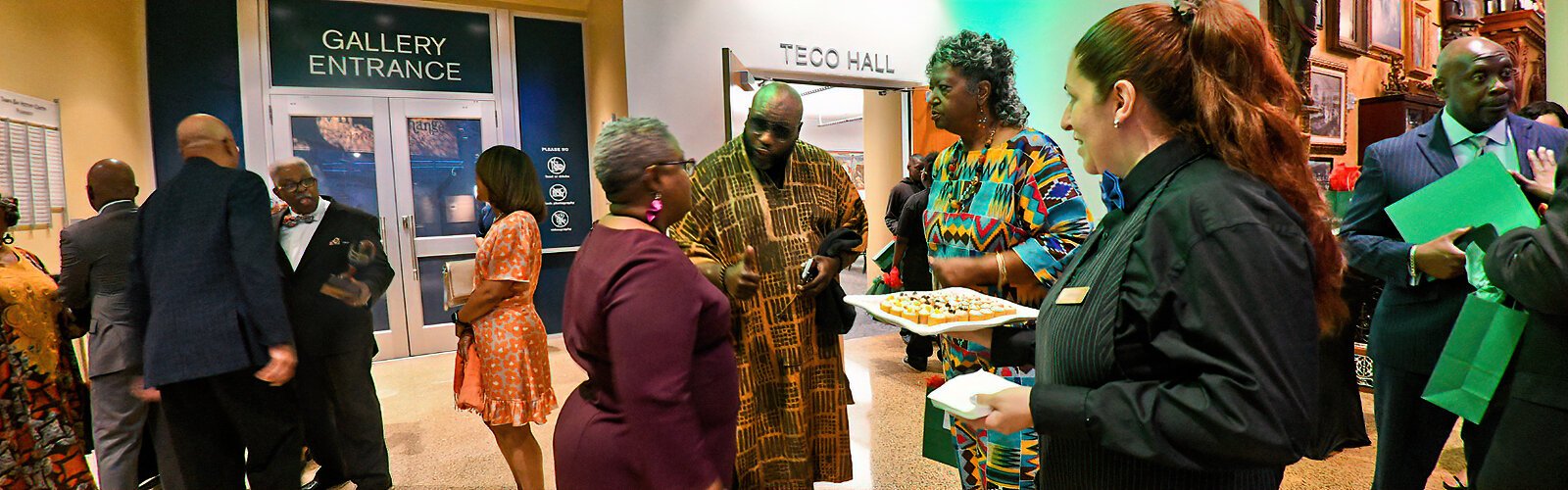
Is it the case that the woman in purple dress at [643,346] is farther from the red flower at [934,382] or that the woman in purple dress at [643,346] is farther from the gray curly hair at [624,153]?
the red flower at [934,382]

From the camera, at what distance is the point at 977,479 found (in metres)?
2.03

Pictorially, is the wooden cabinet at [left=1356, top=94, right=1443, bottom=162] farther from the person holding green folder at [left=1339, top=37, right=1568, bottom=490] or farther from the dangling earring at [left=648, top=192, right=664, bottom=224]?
the dangling earring at [left=648, top=192, right=664, bottom=224]

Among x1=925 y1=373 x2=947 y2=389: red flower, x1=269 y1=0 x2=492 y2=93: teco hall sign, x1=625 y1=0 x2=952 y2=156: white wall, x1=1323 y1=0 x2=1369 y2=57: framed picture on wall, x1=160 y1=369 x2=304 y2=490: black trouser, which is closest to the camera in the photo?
x1=160 y1=369 x2=304 y2=490: black trouser

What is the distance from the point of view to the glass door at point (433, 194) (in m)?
6.54

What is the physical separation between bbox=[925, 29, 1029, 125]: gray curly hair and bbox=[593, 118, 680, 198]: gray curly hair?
0.89m

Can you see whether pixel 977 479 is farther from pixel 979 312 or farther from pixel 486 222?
pixel 486 222

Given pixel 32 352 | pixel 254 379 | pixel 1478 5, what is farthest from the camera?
pixel 1478 5

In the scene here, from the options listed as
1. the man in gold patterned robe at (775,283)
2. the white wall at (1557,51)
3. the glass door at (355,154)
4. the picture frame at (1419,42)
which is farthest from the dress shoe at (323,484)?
the white wall at (1557,51)

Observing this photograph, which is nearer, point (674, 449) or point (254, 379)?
point (674, 449)

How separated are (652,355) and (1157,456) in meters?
0.87

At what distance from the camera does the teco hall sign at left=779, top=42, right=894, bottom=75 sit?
534 cm

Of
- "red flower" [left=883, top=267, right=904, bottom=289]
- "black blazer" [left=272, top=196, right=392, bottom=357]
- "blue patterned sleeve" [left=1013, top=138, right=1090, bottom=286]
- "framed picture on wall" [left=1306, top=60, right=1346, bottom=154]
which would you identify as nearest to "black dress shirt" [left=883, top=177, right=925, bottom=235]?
"red flower" [left=883, top=267, right=904, bottom=289]

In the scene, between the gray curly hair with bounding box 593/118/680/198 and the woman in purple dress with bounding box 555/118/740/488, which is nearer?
the woman in purple dress with bounding box 555/118/740/488

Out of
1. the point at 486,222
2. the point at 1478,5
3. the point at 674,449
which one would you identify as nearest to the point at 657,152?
the point at 674,449
